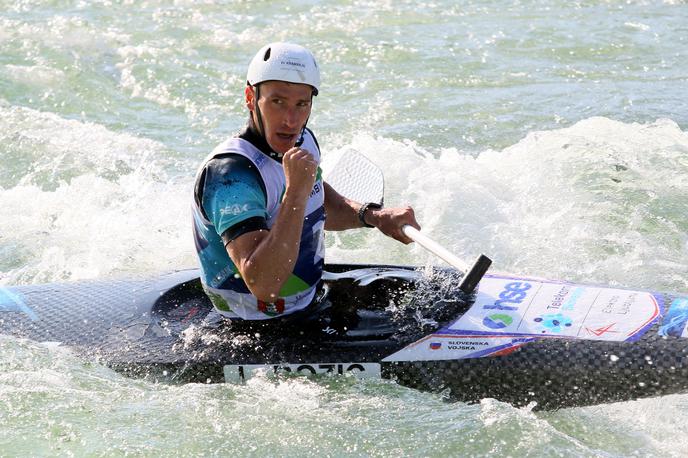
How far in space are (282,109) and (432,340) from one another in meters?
1.09

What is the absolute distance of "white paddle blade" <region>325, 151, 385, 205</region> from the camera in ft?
14.8

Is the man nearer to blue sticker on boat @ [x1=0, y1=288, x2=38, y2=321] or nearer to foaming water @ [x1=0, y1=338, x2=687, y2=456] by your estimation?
foaming water @ [x1=0, y1=338, x2=687, y2=456]

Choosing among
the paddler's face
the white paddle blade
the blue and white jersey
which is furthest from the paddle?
the paddler's face

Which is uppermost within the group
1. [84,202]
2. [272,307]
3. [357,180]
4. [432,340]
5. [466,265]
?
[357,180]

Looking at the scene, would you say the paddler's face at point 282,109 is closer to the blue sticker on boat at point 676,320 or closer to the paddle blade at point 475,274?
the paddle blade at point 475,274

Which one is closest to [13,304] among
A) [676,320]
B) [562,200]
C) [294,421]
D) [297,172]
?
[294,421]

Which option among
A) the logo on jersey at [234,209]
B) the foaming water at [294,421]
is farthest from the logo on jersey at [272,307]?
the logo on jersey at [234,209]

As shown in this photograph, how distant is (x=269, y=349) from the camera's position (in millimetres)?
3865

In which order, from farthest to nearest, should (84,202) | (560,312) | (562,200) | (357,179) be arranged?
1. (84,202)
2. (562,200)
3. (357,179)
4. (560,312)

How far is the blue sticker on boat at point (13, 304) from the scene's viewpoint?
443cm

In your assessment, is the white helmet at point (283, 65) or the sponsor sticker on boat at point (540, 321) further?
the sponsor sticker on boat at point (540, 321)

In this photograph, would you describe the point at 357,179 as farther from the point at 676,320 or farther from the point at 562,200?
the point at 562,200

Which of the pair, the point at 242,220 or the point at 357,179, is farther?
the point at 357,179

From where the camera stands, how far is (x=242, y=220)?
3.41m
